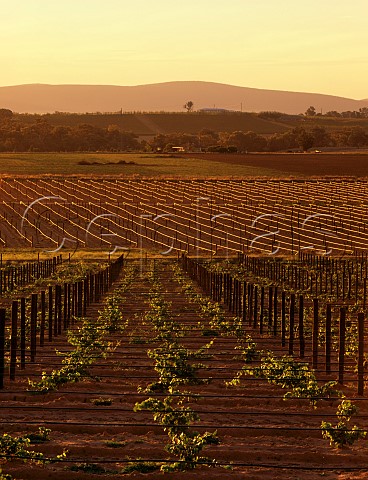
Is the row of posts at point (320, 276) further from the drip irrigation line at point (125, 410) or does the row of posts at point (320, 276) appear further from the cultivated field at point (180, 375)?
the drip irrigation line at point (125, 410)

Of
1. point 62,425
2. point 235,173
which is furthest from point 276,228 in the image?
point 62,425

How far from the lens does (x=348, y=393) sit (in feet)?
41.6

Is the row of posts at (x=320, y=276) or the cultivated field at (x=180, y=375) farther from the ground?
the cultivated field at (x=180, y=375)

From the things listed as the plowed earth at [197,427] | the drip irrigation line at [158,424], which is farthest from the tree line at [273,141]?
the drip irrigation line at [158,424]

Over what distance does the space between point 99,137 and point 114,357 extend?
144525 millimetres

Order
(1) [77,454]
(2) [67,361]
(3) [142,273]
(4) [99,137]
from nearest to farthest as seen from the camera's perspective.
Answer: (1) [77,454] → (2) [67,361] → (3) [142,273] → (4) [99,137]

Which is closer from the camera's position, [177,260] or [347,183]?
[177,260]

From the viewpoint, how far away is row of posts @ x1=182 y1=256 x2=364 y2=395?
44.0ft

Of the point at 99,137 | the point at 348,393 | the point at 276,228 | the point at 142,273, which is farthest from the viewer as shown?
the point at 99,137

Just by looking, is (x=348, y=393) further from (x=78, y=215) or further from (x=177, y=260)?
(x=78, y=215)

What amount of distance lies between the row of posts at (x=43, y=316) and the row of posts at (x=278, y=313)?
303 cm

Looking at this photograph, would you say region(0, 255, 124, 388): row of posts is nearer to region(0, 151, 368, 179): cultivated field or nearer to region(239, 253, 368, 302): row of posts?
region(239, 253, 368, 302): row of posts

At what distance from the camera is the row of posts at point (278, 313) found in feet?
44.0

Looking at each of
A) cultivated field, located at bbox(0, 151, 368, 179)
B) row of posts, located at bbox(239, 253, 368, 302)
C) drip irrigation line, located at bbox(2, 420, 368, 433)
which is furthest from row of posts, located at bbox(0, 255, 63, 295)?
cultivated field, located at bbox(0, 151, 368, 179)
